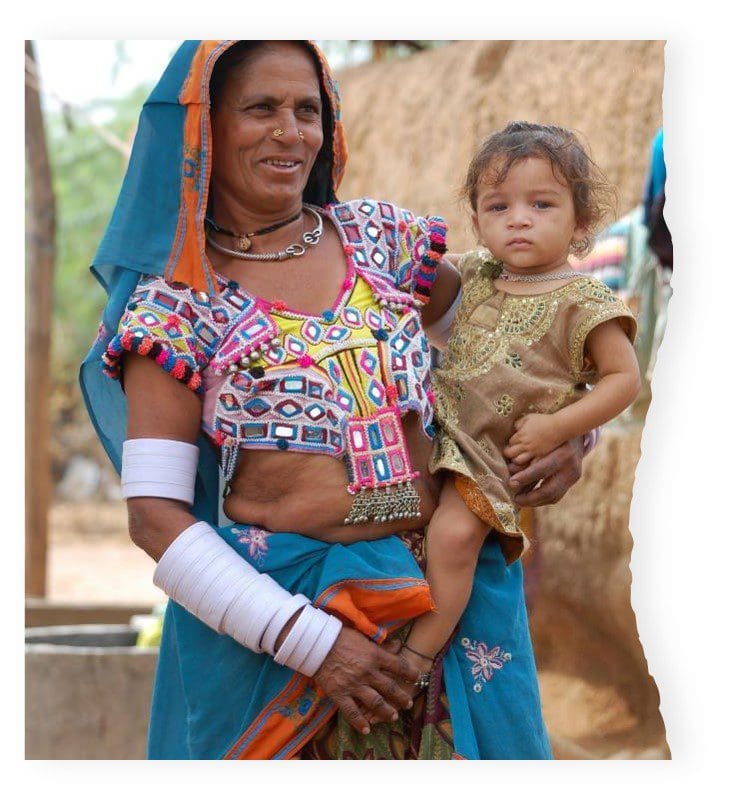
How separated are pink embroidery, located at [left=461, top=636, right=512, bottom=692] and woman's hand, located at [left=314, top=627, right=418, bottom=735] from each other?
0.57 ft

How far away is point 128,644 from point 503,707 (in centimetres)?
293

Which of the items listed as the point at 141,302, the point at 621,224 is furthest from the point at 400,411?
the point at 621,224

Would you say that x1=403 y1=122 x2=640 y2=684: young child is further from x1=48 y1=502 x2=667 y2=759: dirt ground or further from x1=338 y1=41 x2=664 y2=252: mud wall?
x1=338 y1=41 x2=664 y2=252: mud wall

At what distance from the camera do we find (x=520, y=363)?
256cm

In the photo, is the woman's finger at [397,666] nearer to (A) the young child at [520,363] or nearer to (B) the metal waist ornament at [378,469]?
(A) the young child at [520,363]

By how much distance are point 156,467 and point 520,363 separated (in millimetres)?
768

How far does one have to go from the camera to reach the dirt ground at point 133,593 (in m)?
4.49

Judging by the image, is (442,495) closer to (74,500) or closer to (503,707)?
(503,707)

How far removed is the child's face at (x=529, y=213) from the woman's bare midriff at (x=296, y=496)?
0.58 meters

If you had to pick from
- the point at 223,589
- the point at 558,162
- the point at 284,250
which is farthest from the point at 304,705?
the point at 558,162

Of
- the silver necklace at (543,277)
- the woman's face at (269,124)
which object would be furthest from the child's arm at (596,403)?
the woman's face at (269,124)

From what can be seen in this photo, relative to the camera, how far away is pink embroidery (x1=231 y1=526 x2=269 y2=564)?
244 cm

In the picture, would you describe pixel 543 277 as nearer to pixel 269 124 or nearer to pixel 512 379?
pixel 512 379

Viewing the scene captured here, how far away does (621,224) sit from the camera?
4.93 meters
